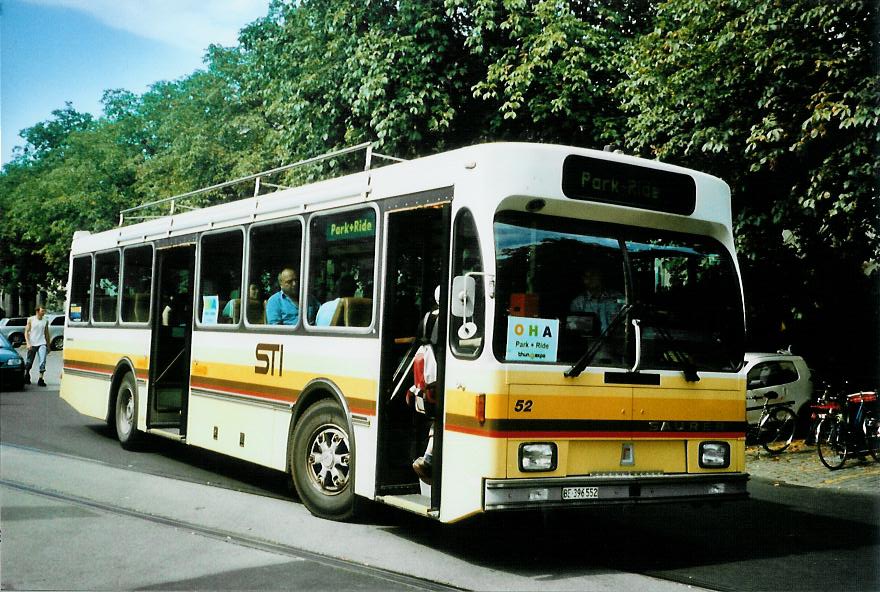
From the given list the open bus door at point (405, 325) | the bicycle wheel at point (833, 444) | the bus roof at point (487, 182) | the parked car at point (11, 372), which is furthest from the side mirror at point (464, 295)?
the parked car at point (11, 372)

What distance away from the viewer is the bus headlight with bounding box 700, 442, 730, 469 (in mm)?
6844

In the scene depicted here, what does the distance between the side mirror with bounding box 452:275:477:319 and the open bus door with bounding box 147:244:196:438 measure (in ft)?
20.0

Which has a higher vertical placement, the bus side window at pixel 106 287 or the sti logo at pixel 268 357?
the bus side window at pixel 106 287

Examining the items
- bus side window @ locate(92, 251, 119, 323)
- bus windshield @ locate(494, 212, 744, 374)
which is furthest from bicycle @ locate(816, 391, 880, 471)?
bus side window @ locate(92, 251, 119, 323)

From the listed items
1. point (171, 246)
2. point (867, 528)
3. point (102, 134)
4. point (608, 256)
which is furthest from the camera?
point (102, 134)

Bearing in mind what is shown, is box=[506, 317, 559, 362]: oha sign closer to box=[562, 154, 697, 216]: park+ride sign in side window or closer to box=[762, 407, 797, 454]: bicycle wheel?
box=[562, 154, 697, 216]: park+ride sign in side window

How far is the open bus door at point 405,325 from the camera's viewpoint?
23.4ft

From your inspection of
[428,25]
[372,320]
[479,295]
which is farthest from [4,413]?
[479,295]

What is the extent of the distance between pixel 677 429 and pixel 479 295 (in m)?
1.86

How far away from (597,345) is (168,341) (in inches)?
276

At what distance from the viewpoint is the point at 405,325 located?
298 inches

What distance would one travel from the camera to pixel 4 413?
1633 centimetres

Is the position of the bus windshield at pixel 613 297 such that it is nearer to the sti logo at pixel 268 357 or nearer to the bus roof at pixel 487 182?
the bus roof at pixel 487 182

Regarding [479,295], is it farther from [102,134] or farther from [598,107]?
[102,134]
